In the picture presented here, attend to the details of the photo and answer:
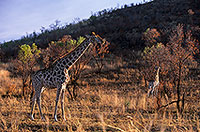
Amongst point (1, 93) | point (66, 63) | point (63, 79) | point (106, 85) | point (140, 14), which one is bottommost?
point (106, 85)

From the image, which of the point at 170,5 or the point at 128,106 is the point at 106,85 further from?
the point at 170,5

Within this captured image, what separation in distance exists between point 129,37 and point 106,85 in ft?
72.1

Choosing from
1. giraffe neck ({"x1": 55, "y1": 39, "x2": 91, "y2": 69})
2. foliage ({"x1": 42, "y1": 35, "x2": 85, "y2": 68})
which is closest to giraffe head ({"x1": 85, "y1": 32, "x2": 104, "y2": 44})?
giraffe neck ({"x1": 55, "y1": 39, "x2": 91, "y2": 69})

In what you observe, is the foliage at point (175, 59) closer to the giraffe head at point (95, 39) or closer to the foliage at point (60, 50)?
the giraffe head at point (95, 39)

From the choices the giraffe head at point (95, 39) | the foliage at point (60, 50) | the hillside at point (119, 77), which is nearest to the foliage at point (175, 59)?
the hillside at point (119, 77)

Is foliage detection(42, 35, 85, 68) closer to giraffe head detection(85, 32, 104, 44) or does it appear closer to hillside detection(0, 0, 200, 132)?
hillside detection(0, 0, 200, 132)

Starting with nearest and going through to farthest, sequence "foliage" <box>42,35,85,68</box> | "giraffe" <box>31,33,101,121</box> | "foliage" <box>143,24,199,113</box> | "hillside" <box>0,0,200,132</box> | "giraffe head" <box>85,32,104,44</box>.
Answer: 1. "hillside" <box>0,0,200,132</box>
2. "giraffe" <box>31,33,101,121</box>
3. "giraffe head" <box>85,32,104,44</box>
4. "foliage" <box>143,24,199,113</box>
5. "foliage" <box>42,35,85,68</box>

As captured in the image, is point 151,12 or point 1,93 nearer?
point 1,93

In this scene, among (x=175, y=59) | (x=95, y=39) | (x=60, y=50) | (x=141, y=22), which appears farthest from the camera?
(x=141, y=22)

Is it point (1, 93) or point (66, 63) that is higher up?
point (66, 63)

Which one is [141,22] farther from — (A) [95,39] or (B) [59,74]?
(B) [59,74]

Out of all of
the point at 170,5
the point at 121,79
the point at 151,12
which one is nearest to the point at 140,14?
the point at 151,12

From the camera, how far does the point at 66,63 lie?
5852mm

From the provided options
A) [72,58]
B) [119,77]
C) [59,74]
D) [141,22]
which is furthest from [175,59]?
[141,22]
